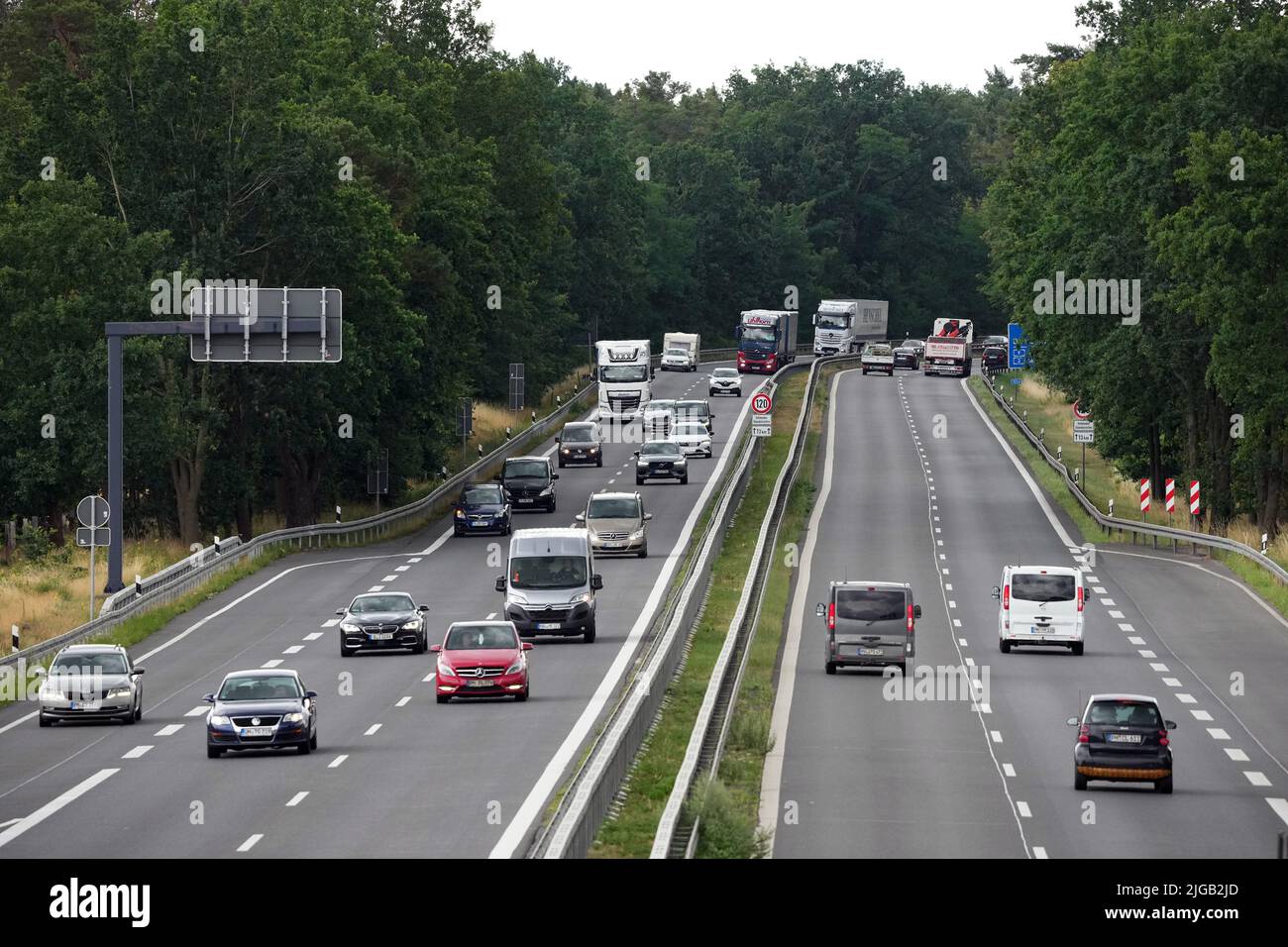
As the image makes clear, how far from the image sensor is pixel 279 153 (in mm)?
66188

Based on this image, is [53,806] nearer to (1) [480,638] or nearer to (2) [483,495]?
(1) [480,638]

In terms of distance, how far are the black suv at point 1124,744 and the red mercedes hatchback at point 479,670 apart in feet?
35.0

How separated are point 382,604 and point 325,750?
11.2 m

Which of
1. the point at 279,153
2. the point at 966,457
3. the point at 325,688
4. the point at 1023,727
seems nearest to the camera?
the point at 1023,727

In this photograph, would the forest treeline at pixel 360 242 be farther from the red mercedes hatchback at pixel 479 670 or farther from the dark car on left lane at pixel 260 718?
the dark car on left lane at pixel 260 718

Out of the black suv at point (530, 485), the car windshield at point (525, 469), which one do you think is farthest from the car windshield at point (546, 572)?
the car windshield at point (525, 469)

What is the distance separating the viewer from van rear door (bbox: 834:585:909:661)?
40.2 meters

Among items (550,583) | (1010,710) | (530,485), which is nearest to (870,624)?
(1010,710)

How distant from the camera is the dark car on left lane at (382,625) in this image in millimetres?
41812

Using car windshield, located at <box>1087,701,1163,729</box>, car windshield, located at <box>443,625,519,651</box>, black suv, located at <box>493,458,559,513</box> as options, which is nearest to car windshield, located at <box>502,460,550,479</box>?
black suv, located at <box>493,458,559,513</box>

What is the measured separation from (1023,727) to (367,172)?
44.2 metres

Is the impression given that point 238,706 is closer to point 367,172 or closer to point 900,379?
point 367,172

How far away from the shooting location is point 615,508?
5656 centimetres
